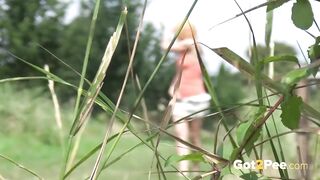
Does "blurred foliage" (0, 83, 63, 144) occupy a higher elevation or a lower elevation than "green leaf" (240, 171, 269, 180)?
higher

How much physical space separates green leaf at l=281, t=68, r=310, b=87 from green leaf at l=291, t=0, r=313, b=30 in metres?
0.11

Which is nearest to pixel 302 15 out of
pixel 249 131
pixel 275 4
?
pixel 275 4

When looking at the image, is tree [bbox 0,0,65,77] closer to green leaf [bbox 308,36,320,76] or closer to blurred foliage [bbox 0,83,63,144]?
blurred foliage [bbox 0,83,63,144]

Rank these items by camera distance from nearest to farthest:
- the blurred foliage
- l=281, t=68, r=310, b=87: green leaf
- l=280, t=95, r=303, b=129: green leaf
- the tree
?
l=281, t=68, r=310, b=87: green leaf
l=280, t=95, r=303, b=129: green leaf
the blurred foliage
the tree

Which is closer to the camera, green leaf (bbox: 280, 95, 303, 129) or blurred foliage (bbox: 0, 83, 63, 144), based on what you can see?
green leaf (bbox: 280, 95, 303, 129)

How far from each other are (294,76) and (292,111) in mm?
118

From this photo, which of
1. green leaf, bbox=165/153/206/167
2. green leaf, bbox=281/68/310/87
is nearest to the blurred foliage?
green leaf, bbox=165/153/206/167

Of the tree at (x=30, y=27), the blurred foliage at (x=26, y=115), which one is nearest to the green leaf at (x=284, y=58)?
the blurred foliage at (x=26, y=115)

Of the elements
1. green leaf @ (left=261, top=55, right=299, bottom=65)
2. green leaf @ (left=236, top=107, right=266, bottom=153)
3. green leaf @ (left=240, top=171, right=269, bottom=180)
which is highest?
green leaf @ (left=261, top=55, right=299, bottom=65)

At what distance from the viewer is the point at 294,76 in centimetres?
55

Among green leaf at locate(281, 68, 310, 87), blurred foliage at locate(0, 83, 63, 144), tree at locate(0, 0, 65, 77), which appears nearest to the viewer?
green leaf at locate(281, 68, 310, 87)

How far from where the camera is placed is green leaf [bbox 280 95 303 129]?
657 mm

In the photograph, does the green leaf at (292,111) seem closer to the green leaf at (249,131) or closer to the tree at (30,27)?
the green leaf at (249,131)

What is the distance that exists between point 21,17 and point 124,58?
448 centimetres
